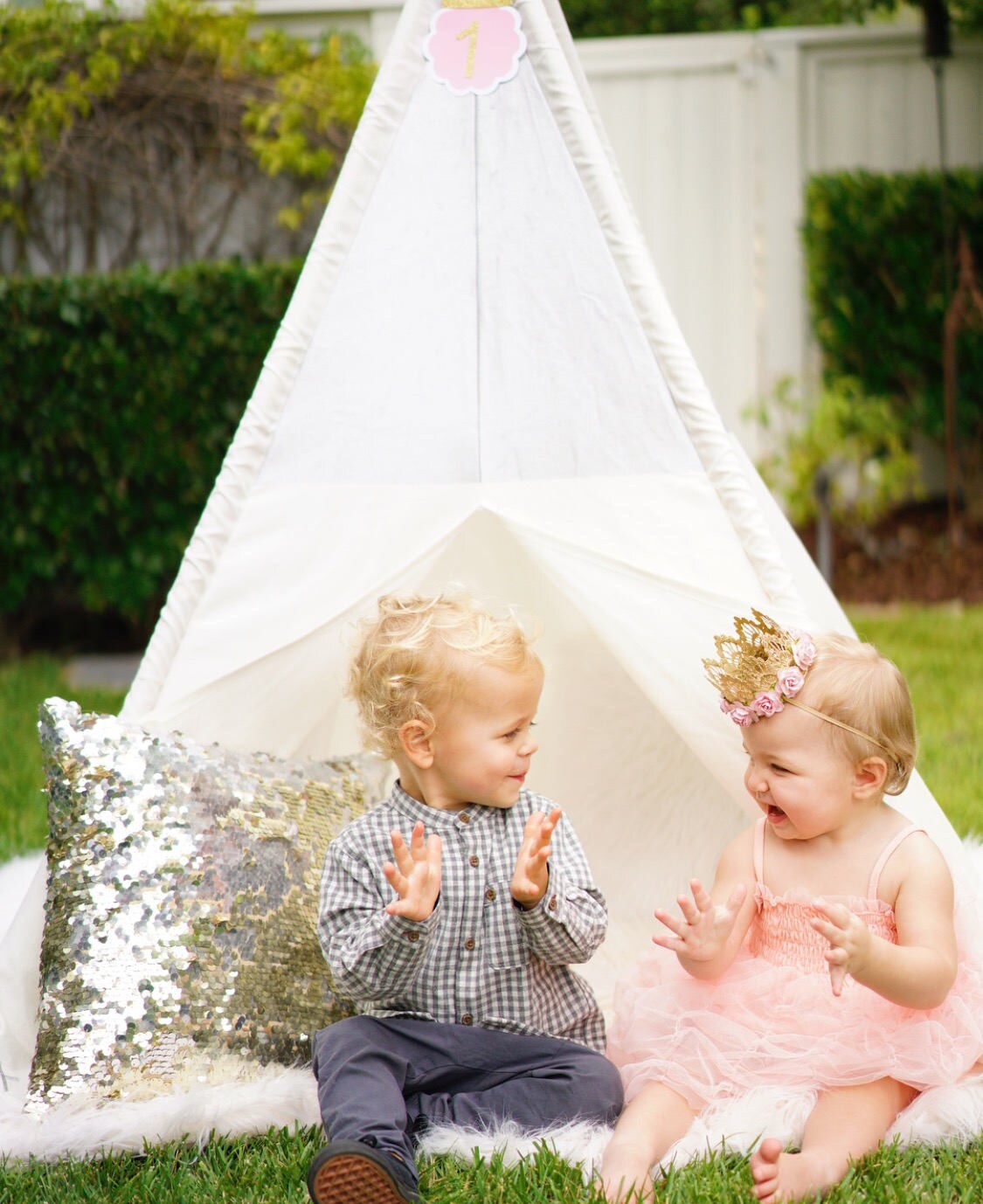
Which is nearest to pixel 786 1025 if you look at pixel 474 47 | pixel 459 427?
pixel 459 427

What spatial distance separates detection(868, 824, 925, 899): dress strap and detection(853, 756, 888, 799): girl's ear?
0.06 metres

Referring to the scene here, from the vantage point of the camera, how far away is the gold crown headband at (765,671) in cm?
193

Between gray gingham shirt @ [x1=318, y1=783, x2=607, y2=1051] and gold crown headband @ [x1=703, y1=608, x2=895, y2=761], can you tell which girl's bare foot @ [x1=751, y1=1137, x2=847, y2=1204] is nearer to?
gray gingham shirt @ [x1=318, y1=783, x2=607, y2=1051]

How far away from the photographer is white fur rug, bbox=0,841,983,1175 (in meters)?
1.80

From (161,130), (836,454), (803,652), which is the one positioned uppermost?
(161,130)

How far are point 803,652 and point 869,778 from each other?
0.20m

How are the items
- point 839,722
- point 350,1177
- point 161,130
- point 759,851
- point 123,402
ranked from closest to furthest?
point 350,1177
point 839,722
point 759,851
point 123,402
point 161,130

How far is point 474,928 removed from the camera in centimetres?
196

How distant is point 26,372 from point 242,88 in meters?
1.22

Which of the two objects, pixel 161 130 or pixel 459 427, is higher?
pixel 161 130

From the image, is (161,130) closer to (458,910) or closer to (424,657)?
(424,657)

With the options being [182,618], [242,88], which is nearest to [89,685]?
[242,88]

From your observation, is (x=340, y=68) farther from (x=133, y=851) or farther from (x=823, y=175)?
(x=133, y=851)

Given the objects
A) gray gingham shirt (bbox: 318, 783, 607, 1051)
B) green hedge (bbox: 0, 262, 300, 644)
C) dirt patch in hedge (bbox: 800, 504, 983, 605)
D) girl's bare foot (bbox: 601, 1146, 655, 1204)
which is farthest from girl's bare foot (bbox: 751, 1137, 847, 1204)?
dirt patch in hedge (bbox: 800, 504, 983, 605)
